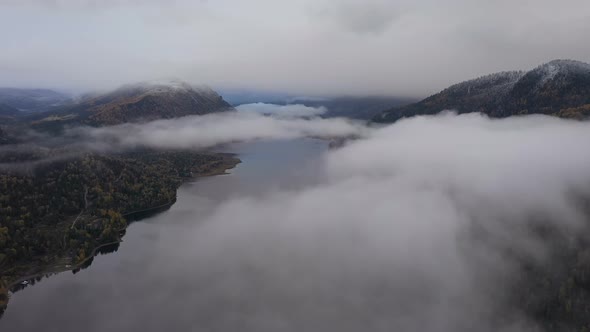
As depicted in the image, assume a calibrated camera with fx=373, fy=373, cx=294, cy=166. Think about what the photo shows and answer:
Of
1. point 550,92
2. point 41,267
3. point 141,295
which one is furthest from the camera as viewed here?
point 550,92

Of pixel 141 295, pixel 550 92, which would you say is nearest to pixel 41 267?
pixel 141 295

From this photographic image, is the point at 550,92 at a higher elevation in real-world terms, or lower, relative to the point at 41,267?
higher

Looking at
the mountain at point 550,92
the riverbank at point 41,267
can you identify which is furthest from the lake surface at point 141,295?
the mountain at point 550,92

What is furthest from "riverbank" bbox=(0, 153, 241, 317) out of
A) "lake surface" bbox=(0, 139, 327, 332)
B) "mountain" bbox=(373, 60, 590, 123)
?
"mountain" bbox=(373, 60, 590, 123)

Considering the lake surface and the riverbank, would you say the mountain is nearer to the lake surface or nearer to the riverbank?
the lake surface

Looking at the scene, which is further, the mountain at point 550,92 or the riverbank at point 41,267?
the mountain at point 550,92

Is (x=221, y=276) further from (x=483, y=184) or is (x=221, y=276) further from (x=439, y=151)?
(x=439, y=151)

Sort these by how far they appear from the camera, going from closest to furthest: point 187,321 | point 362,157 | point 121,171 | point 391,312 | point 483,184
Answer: point 187,321
point 391,312
point 483,184
point 121,171
point 362,157

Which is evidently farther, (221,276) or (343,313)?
(221,276)

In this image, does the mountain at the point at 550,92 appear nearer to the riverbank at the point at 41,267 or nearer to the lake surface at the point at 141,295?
the lake surface at the point at 141,295

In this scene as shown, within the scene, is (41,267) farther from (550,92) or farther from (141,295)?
(550,92)

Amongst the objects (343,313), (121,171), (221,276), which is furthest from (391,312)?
(121,171)
